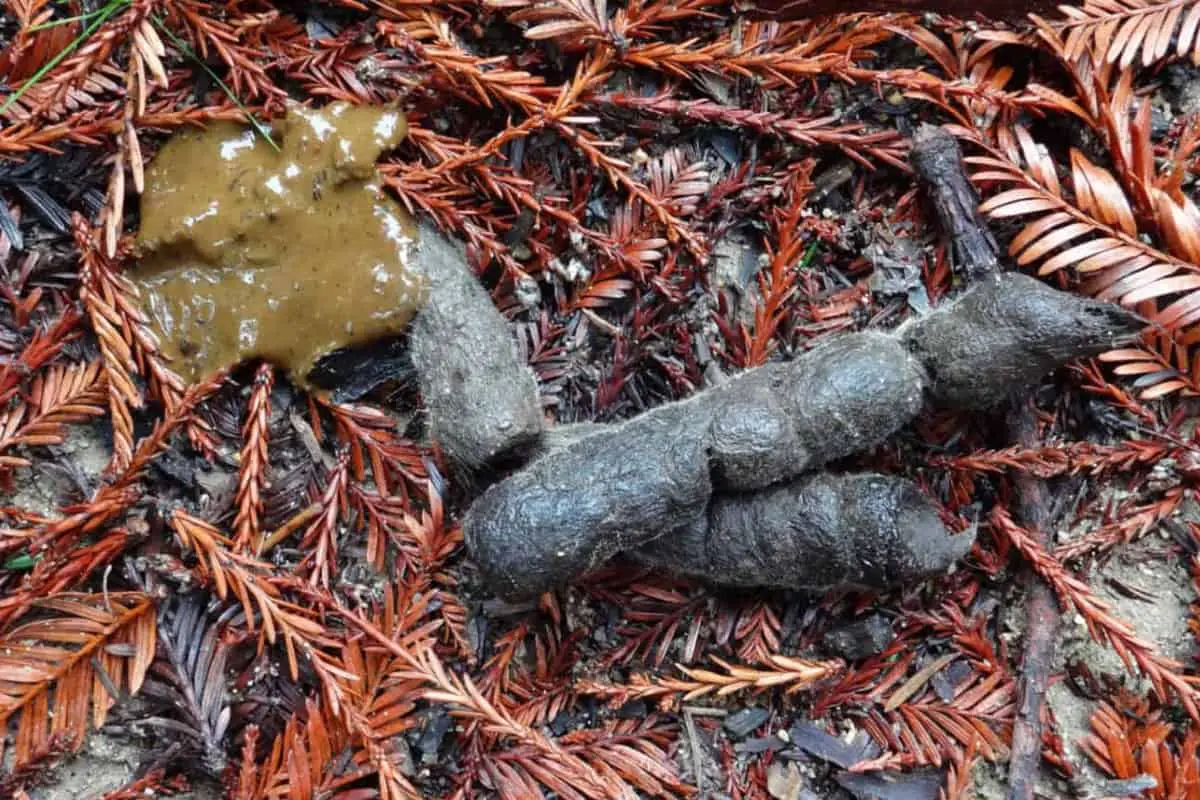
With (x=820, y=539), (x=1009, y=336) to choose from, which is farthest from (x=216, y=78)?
(x=1009, y=336)

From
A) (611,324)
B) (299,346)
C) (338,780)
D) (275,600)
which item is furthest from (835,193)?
(338,780)

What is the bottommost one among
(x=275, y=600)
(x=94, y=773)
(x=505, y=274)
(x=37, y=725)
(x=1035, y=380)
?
(x=94, y=773)

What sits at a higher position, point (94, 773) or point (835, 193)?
point (835, 193)

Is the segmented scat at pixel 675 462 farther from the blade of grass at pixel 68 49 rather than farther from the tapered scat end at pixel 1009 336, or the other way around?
the blade of grass at pixel 68 49

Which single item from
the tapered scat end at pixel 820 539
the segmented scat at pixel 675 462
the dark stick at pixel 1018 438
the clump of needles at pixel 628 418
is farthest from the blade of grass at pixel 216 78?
the dark stick at pixel 1018 438

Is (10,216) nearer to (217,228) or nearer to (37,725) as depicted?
(217,228)

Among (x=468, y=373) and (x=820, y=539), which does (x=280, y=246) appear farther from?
(x=820, y=539)

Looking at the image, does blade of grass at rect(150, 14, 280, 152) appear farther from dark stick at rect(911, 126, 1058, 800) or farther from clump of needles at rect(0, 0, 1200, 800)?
dark stick at rect(911, 126, 1058, 800)
